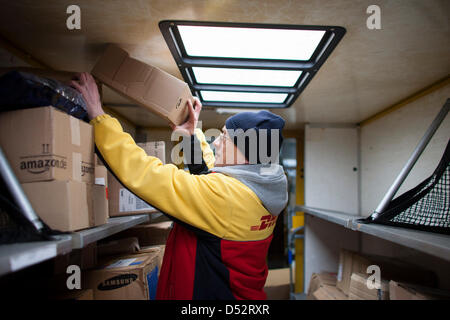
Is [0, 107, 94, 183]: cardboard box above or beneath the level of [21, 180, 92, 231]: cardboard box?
above

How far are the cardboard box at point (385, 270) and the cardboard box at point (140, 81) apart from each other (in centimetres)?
159

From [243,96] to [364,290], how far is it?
1.48 m

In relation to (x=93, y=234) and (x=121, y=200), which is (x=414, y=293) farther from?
(x=121, y=200)

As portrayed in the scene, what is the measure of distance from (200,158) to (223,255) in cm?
60

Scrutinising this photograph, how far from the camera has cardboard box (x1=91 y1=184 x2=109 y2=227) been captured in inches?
36.1

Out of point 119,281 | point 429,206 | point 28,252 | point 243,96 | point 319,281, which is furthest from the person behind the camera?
point 319,281

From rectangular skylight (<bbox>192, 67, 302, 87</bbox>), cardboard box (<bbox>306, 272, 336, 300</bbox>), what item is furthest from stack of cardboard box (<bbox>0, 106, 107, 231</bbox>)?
cardboard box (<bbox>306, 272, 336, 300</bbox>)

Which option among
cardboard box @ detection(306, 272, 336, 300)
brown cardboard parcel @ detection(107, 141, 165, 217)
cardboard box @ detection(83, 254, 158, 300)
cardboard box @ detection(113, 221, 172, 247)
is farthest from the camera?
cardboard box @ detection(306, 272, 336, 300)

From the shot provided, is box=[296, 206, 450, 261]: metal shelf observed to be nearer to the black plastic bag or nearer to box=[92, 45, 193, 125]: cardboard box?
box=[92, 45, 193, 125]: cardboard box

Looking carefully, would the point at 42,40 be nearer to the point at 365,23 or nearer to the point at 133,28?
the point at 133,28

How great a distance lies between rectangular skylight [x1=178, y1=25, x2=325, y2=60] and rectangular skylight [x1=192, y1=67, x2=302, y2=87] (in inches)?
5.2

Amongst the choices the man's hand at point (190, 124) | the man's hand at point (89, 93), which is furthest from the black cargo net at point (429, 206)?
the man's hand at point (89, 93)

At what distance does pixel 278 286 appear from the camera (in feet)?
9.21

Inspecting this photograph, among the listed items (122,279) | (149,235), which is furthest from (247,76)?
(149,235)
